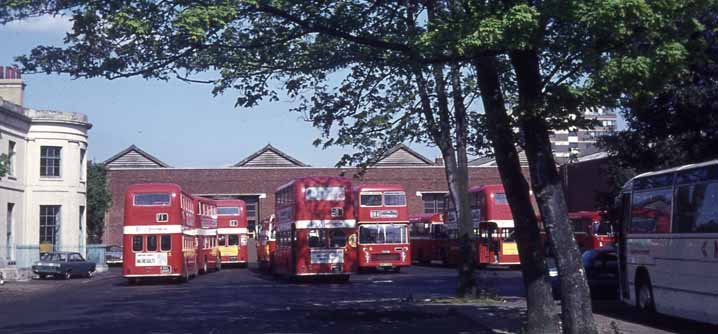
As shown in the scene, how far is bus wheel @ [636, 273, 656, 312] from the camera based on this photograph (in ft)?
62.6

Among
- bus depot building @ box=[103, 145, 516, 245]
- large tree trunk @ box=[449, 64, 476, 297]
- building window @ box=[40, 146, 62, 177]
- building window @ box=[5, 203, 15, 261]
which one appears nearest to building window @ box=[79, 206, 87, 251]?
building window @ box=[40, 146, 62, 177]

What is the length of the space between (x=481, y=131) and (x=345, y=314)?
6730 mm

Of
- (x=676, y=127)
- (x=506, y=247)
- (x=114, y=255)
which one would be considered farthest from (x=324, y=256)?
(x=114, y=255)

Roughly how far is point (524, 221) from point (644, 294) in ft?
17.6

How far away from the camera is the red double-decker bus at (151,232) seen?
39188 mm

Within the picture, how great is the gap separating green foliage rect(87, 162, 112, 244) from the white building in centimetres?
1324

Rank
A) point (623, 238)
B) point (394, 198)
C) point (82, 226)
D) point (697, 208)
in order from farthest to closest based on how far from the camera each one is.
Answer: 1. point (82, 226)
2. point (394, 198)
3. point (623, 238)
4. point (697, 208)

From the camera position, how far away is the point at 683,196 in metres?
17.0

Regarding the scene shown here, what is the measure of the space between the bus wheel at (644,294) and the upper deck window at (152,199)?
77.2ft

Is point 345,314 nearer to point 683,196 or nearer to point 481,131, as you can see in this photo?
point 481,131

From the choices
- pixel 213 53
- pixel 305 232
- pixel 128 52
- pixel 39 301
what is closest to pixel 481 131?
pixel 213 53

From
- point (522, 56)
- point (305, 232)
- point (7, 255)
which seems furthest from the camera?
point (7, 255)

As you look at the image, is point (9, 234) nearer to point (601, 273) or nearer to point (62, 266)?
point (62, 266)

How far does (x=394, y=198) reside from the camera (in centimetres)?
4647
